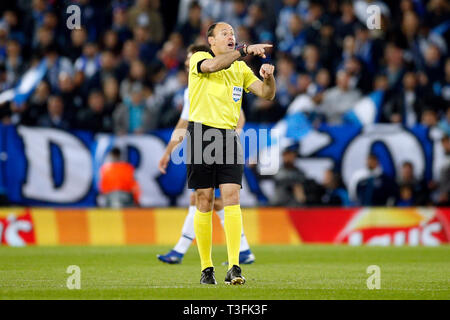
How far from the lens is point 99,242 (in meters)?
15.9

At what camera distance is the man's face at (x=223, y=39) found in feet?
28.2

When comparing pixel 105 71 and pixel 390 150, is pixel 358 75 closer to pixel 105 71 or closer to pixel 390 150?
pixel 390 150

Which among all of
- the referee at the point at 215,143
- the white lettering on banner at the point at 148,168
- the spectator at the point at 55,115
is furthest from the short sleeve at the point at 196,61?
the spectator at the point at 55,115

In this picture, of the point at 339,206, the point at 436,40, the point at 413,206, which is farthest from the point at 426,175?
the point at 436,40

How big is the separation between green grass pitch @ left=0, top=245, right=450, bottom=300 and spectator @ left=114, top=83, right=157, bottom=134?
3255 mm

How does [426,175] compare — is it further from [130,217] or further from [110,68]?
[110,68]

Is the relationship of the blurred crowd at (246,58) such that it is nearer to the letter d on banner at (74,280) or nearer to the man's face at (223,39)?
the letter d on banner at (74,280)

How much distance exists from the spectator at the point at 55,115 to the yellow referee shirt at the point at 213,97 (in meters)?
8.36

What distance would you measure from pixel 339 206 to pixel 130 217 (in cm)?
367

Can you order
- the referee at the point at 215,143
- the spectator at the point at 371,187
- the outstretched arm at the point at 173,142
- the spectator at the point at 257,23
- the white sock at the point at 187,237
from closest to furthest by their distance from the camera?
the referee at the point at 215,143, the outstretched arm at the point at 173,142, the white sock at the point at 187,237, the spectator at the point at 371,187, the spectator at the point at 257,23

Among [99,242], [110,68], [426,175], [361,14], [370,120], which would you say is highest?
[361,14]

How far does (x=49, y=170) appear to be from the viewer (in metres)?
16.2

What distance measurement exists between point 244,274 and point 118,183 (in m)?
6.61
